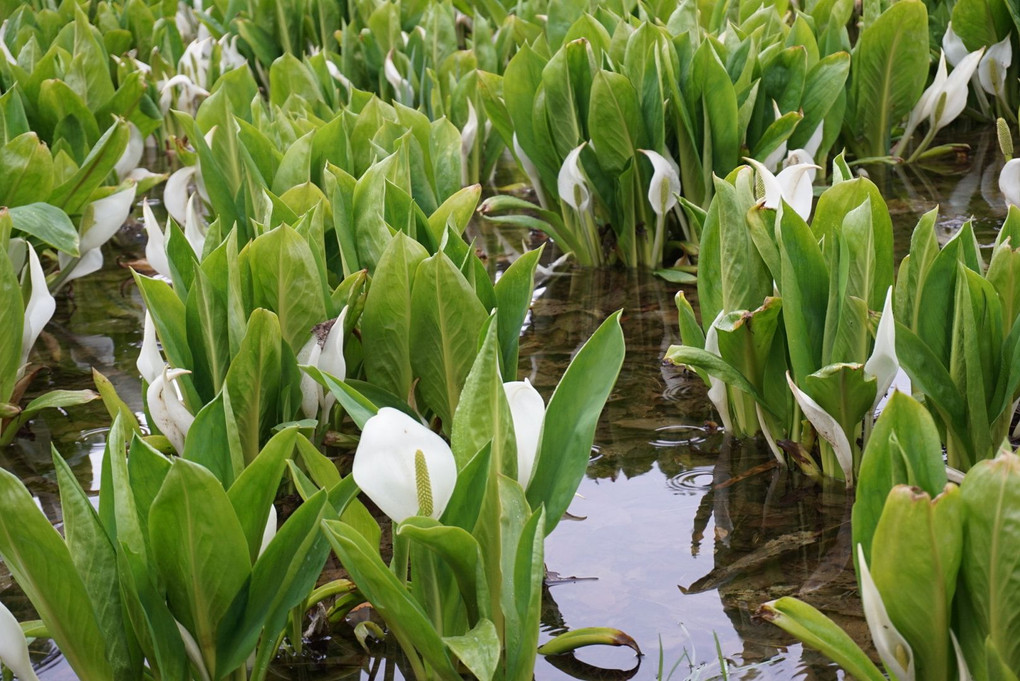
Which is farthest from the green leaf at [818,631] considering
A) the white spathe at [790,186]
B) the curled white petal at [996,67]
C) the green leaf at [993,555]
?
the curled white petal at [996,67]

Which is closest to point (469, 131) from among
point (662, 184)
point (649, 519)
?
point (662, 184)

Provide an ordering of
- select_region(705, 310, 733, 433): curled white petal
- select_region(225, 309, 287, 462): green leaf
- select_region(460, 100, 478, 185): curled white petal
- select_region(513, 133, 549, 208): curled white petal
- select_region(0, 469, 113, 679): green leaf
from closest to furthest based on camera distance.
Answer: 1. select_region(0, 469, 113, 679): green leaf
2. select_region(225, 309, 287, 462): green leaf
3. select_region(705, 310, 733, 433): curled white petal
4. select_region(513, 133, 549, 208): curled white petal
5. select_region(460, 100, 478, 185): curled white petal

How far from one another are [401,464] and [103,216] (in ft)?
6.21

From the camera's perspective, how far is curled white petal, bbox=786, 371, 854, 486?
194cm

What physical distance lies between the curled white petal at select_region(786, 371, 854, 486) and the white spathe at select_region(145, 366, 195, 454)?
1027 millimetres

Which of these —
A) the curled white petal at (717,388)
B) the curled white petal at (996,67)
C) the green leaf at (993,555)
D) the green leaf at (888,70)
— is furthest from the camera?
the curled white petal at (996,67)

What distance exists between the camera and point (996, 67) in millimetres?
4039

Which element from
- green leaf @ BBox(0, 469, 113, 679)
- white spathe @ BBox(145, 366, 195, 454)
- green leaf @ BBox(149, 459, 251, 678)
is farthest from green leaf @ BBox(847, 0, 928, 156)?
green leaf @ BBox(0, 469, 113, 679)

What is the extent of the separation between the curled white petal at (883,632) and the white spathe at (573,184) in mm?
1876

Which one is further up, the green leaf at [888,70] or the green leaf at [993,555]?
the green leaf at [888,70]

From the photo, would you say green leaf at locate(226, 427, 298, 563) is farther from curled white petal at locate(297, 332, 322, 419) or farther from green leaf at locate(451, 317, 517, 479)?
curled white petal at locate(297, 332, 322, 419)

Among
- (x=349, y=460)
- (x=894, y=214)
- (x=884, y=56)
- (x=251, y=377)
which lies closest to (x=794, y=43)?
(x=884, y=56)

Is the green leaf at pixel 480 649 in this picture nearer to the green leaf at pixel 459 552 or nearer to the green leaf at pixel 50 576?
the green leaf at pixel 459 552

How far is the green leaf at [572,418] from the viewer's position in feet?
5.24
